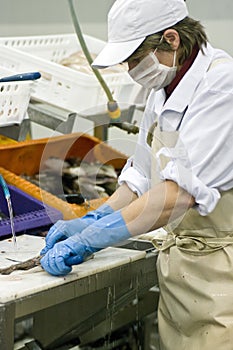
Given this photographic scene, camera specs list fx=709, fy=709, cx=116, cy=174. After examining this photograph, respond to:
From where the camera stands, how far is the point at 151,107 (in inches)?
80.2

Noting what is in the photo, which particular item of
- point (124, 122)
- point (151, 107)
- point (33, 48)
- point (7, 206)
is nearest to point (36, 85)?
point (33, 48)

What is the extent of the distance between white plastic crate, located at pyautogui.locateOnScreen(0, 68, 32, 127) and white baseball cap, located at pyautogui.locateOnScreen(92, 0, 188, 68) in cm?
84

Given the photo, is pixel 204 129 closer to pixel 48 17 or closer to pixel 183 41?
pixel 183 41

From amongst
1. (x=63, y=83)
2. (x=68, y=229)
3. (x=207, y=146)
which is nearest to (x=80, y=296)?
(x=68, y=229)

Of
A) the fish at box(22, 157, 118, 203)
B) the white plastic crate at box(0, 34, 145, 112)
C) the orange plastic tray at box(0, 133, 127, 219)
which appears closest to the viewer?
the orange plastic tray at box(0, 133, 127, 219)

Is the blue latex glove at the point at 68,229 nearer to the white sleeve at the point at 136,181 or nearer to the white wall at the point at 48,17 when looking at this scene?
the white sleeve at the point at 136,181

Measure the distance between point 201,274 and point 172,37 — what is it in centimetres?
64

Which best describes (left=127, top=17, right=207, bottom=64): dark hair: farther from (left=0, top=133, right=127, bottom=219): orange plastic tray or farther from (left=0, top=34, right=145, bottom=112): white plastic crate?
(left=0, top=34, right=145, bottom=112): white plastic crate

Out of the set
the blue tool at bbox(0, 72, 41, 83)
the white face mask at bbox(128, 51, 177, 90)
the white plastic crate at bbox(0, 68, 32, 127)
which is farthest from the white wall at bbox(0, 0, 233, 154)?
the white face mask at bbox(128, 51, 177, 90)

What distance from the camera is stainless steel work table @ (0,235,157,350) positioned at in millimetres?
1755

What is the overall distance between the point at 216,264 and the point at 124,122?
852 millimetres

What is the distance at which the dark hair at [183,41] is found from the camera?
70.7 inches

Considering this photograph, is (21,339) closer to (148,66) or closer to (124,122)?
(124,122)

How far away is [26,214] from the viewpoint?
2260mm
